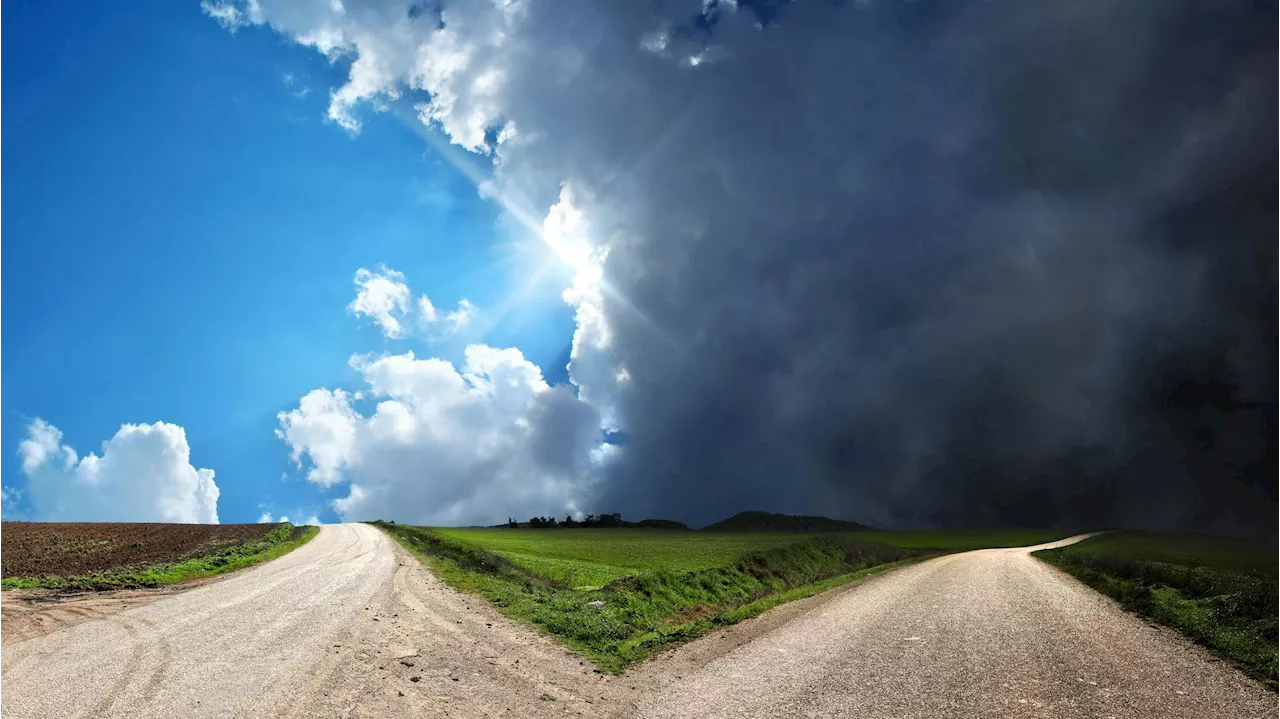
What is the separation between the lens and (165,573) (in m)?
29.2

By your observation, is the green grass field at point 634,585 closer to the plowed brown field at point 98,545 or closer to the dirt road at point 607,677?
the dirt road at point 607,677

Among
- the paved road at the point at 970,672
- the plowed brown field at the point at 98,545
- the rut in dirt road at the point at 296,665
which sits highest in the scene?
the plowed brown field at the point at 98,545

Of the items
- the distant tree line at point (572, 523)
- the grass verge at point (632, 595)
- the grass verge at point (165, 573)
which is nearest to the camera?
the grass verge at point (632, 595)

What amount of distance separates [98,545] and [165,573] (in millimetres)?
23222

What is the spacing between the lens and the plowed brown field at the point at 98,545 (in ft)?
109

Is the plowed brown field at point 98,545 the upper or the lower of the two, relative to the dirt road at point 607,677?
upper

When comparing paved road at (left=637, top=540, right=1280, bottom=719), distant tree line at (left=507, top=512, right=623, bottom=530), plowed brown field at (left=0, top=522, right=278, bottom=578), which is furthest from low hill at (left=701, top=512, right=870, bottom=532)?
paved road at (left=637, top=540, right=1280, bottom=719)

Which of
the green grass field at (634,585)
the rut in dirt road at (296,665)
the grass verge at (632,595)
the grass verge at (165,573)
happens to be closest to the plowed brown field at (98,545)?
the grass verge at (165,573)

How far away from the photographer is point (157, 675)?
12.4m

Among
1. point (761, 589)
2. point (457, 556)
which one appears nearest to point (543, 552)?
point (457, 556)

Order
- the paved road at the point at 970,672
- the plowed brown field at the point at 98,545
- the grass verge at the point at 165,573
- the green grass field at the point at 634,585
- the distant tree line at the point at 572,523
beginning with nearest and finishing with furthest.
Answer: the paved road at the point at 970,672 → the green grass field at the point at 634,585 → the grass verge at the point at 165,573 → the plowed brown field at the point at 98,545 → the distant tree line at the point at 572,523

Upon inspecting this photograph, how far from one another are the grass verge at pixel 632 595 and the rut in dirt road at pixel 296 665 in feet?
4.24

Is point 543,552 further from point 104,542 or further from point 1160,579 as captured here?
point 1160,579

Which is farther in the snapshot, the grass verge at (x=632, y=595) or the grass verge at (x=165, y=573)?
the grass verge at (x=165, y=573)
